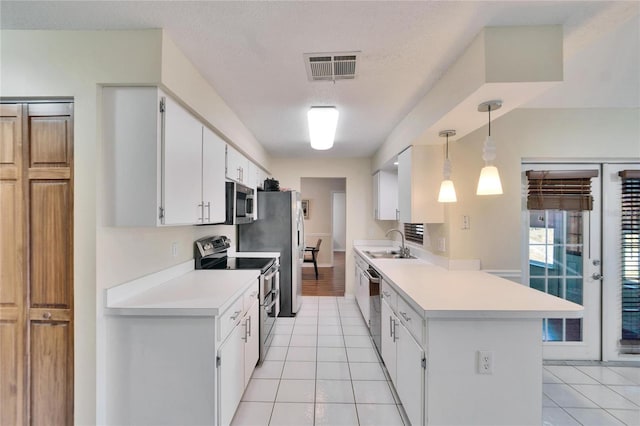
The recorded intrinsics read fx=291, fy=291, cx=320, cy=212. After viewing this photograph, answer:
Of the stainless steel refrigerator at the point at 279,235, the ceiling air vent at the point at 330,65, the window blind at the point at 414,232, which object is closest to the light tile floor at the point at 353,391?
the stainless steel refrigerator at the point at 279,235

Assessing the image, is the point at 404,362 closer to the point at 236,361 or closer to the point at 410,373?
the point at 410,373

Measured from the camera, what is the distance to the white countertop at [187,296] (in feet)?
5.43

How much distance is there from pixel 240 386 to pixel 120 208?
147 centimetres

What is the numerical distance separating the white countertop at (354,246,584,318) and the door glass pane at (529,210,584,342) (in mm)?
844

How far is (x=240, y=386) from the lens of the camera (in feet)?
6.93

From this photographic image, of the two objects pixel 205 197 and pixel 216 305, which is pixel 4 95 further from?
pixel 216 305

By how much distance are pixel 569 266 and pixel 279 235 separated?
331cm

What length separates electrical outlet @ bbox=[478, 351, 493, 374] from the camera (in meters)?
1.62

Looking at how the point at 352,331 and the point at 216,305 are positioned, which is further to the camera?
the point at 352,331

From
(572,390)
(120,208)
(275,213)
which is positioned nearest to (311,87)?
(120,208)

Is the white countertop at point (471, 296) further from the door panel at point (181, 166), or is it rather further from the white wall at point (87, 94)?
the white wall at point (87, 94)

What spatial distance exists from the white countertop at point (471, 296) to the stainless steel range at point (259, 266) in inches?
46.5

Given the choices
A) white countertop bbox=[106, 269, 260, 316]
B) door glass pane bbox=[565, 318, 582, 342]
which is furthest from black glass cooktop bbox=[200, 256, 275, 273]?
door glass pane bbox=[565, 318, 582, 342]

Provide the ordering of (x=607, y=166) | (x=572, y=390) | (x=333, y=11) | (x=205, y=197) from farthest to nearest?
(x=607, y=166)
(x=572, y=390)
(x=205, y=197)
(x=333, y=11)
